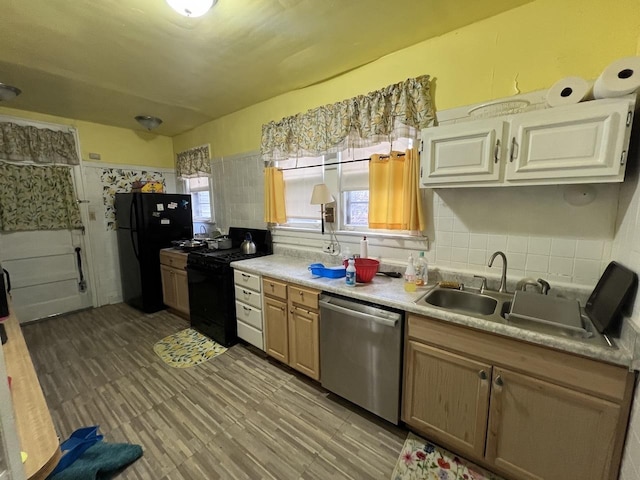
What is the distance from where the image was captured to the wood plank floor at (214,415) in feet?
5.14

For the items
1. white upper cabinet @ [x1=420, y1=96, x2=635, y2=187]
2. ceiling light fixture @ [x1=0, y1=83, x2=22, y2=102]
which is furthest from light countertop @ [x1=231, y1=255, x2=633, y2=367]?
ceiling light fixture @ [x1=0, y1=83, x2=22, y2=102]

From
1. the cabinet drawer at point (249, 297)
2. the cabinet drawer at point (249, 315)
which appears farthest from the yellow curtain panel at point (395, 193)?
the cabinet drawer at point (249, 315)

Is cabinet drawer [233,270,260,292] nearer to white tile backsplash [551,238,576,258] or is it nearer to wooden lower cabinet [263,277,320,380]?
wooden lower cabinet [263,277,320,380]

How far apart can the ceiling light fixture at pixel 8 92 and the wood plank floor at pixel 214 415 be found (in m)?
2.52

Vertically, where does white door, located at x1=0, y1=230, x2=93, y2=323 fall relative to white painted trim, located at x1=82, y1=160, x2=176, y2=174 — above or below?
below

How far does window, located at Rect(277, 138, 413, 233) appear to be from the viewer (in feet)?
7.88

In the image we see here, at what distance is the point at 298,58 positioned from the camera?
216 centimetres

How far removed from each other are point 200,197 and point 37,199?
1.87 m

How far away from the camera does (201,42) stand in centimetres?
191

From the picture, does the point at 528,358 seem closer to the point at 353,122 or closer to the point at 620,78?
the point at 620,78

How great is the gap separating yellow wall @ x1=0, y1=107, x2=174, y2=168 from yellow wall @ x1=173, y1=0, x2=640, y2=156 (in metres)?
3.50

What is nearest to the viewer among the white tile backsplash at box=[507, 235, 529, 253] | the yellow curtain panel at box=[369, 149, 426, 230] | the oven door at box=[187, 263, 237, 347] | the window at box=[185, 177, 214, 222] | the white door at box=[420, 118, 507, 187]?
the white door at box=[420, 118, 507, 187]

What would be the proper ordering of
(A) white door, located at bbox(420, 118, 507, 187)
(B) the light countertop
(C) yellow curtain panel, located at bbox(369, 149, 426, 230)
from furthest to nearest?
1. (C) yellow curtain panel, located at bbox(369, 149, 426, 230)
2. (A) white door, located at bbox(420, 118, 507, 187)
3. (B) the light countertop

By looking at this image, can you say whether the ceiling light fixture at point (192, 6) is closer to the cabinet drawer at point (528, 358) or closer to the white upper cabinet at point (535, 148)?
the white upper cabinet at point (535, 148)
